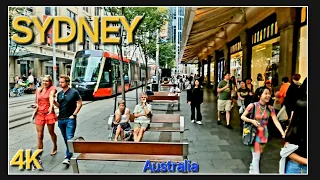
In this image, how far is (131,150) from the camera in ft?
13.2

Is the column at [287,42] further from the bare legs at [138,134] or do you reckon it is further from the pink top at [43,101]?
the pink top at [43,101]

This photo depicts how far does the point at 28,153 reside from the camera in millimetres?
4688

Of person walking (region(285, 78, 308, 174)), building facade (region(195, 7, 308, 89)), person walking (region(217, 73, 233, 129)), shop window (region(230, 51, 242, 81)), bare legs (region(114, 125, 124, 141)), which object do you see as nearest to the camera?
person walking (region(285, 78, 308, 174))

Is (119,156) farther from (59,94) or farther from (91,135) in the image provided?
(91,135)

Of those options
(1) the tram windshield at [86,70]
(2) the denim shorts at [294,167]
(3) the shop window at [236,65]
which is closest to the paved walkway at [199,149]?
(2) the denim shorts at [294,167]

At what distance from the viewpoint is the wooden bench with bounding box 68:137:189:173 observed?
12.8 ft

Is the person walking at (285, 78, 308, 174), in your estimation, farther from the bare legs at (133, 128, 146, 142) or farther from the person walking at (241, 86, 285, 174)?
the bare legs at (133, 128, 146, 142)

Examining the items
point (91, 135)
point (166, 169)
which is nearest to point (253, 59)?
point (91, 135)

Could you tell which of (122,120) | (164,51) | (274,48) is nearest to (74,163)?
(122,120)

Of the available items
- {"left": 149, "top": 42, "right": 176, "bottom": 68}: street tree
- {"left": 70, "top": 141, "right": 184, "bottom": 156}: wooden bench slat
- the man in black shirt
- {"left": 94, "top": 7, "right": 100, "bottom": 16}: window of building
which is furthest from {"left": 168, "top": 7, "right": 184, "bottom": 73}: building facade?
{"left": 70, "top": 141, "right": 184, "bottom": 156}: wooden bench slat

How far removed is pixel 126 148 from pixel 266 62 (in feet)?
23.6

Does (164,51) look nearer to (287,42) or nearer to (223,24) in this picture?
(223,24)

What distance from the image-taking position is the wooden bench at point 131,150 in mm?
3902

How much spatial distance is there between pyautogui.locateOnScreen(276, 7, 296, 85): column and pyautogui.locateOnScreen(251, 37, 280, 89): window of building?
803mm
